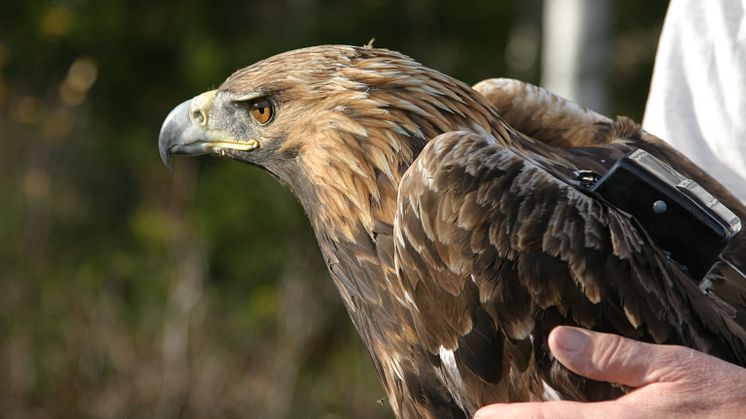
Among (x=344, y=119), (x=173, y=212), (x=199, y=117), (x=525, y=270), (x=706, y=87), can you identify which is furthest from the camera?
(x=173, y=212)

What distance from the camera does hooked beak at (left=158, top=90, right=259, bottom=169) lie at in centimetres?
333

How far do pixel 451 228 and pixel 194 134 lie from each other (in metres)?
1.19

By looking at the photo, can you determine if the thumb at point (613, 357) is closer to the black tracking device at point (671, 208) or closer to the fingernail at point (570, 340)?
the fingernail at point (570, 340)

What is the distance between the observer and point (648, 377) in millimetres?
2322

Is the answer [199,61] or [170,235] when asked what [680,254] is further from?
[199,61]

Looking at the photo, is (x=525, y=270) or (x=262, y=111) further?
(x=262, y=111)

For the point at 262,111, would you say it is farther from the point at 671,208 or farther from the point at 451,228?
the point at 671,208

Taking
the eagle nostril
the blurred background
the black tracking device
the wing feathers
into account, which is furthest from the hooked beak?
the blurred background

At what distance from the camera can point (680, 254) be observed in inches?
101

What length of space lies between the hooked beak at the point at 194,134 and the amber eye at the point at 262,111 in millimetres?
120

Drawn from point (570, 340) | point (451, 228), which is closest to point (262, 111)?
point (451, 228)

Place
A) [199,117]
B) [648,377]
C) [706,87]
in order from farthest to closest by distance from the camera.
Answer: [199,117]
[706,87]
[648,377]

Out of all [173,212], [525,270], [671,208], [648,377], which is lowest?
[173,212]

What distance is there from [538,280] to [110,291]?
6.90m
